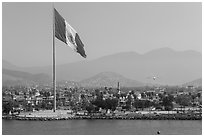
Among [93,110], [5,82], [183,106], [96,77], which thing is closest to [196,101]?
[183,106]

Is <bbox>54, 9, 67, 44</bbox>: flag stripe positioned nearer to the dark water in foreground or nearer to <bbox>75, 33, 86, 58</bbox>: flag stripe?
<bbox>75, 33, 86, 58</bbox>: flag stripe

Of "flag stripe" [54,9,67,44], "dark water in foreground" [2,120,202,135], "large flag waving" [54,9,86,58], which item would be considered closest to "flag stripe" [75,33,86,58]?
"large flag waving" [54,9,86,58]

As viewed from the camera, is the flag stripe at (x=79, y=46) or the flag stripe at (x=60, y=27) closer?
the flag stripe at (x=60, y=27)

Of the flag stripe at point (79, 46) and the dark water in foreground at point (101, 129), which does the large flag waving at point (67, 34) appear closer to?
the flag stripe at point (79, 46)

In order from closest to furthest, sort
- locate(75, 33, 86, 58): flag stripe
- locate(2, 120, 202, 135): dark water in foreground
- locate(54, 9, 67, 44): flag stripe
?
locate(54, 9, 67, 44): flag stripe, locate(75, 33, 86, 58): flag stripe, locate(2, 120, 202, 135): dark water in foreground

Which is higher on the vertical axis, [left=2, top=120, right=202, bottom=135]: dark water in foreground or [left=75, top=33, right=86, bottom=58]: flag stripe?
[left=75, top=33, right=86, bottom=58]: flag stripe

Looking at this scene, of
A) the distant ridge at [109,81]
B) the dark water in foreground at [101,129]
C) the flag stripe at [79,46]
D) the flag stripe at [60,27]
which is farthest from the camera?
the distant ridge at [109,81]

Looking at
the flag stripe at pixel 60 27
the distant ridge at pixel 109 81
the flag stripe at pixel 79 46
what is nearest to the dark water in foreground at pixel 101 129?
the flag stripe at pixel 79 46

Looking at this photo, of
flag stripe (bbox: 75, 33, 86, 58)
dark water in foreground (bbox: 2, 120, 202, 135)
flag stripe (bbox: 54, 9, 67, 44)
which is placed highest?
flag stripe (bbox: 54, 9, 67, 44)

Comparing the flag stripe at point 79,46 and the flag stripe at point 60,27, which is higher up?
the flag stripe at point 60,27

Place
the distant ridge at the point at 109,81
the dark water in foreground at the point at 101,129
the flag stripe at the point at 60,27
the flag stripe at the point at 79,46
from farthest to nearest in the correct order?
1. the distant ridge at the point at 109,81
2. the dark water in foreground at the point at 101,129
3. the flag stripe at the point at 79,46
4. the flag stripe at the point at 60,27
